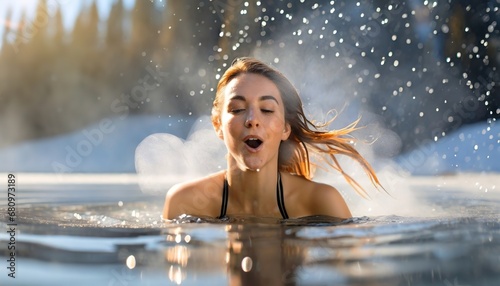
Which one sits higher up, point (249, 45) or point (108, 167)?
point (249, 45)

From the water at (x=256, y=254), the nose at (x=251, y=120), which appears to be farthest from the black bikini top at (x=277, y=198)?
the water at (x=256, y=254)

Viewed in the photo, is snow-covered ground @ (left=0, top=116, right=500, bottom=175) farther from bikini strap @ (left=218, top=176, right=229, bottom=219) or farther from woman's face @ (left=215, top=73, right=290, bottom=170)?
woman's face @ (left=215, top=73, right=290, bottom=170)

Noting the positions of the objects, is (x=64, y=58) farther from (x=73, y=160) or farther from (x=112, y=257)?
(x=112, y=257)

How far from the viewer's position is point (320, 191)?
2521 millimetres

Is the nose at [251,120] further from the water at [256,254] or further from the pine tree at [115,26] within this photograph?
the pine tree at [115,26]

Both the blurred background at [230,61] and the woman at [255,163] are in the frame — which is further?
the blurred background at [230,61]

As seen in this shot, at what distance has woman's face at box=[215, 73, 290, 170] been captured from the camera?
2385 mm

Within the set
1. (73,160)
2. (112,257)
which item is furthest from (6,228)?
(73,160)

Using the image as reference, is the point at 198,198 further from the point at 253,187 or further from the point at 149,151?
the point at 149,151

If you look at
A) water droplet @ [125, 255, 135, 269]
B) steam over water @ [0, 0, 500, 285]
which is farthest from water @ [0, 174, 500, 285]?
steam over water @ [0, 0, 500, 285]

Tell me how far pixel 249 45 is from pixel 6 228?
38.2 ft

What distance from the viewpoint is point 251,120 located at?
236 centimetres

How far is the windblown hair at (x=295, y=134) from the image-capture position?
102 inches

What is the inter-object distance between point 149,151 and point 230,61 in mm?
2586
